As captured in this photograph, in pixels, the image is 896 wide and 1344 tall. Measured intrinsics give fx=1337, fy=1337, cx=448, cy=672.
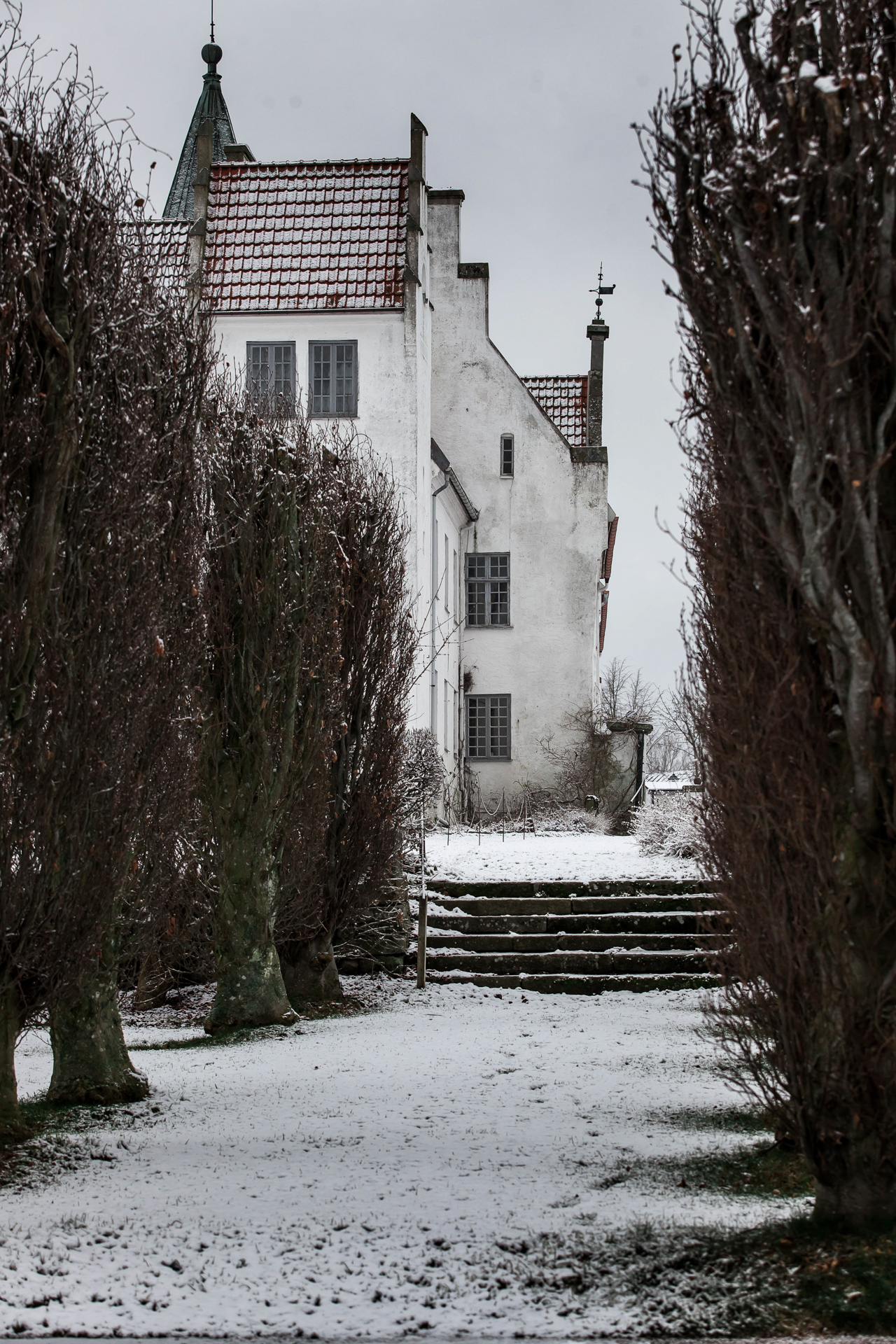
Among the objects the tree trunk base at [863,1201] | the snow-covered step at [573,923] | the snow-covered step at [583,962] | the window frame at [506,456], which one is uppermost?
the window frame at [506,456]

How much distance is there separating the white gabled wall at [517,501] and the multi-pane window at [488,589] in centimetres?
22

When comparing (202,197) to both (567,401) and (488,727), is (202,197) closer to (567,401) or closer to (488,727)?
(567,401)

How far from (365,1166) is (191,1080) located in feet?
10.2

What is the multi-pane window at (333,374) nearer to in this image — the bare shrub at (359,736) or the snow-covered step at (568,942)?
the bare shrub at (359,736)

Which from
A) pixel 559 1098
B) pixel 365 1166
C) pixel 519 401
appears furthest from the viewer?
pixel 519 401

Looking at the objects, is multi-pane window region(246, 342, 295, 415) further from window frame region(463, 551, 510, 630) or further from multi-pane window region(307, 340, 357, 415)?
window frame region(463, 551, 510, 630)

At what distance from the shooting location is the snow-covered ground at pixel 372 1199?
4.90 meters

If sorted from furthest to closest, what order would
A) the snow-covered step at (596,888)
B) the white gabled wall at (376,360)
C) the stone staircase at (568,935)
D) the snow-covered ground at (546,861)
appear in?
the white gabled wall at (376,360) → the snow-covered ground at (546,861) → the snow-covered step at (596,888) → the stone staircase at (568,935)

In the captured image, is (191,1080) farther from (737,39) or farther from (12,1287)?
(737,39)

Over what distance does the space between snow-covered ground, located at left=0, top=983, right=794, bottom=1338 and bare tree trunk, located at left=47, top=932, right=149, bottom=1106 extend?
9.6 inches

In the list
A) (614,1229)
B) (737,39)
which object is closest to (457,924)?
(614,1229)

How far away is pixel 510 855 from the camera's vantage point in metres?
19.6

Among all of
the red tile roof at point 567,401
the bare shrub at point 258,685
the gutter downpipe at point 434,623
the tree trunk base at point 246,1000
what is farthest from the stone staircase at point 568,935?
the red tile roof at point 567,401

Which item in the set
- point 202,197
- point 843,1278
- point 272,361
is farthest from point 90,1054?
point 202,197
